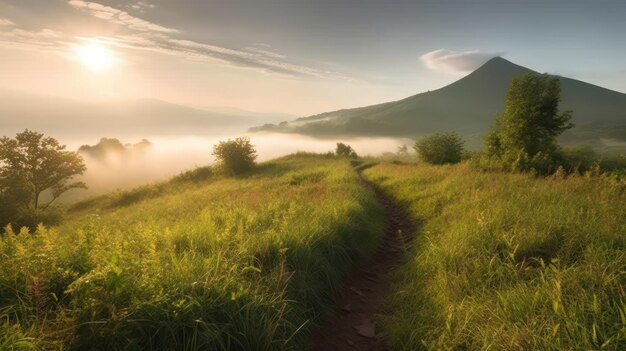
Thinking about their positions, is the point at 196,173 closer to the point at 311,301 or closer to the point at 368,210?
the point at 368,210

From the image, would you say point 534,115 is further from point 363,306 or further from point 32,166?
point 32,166

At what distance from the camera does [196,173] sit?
3850 cm

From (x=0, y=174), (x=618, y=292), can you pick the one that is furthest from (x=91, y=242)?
(x=0, y=174)

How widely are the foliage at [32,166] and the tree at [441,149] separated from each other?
44.2 meters

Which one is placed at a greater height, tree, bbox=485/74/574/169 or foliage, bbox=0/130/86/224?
tree, bbox=485/74/574/169

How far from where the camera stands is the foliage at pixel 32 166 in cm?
3301

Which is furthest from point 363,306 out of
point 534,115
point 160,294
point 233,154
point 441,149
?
point 441,149

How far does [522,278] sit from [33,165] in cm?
5135

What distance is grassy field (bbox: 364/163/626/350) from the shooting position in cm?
309

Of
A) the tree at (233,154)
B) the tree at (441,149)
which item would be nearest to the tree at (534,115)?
the tree at (441,149)

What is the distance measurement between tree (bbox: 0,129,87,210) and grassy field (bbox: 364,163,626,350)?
141ft

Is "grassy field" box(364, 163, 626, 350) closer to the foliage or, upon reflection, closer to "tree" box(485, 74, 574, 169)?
"tree" box(485, 74, 574, 169)

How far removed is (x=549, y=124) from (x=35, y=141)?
57.2 meters

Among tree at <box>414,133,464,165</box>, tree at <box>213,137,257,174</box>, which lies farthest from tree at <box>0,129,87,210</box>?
tree at <box>414,133,464,165</box>
